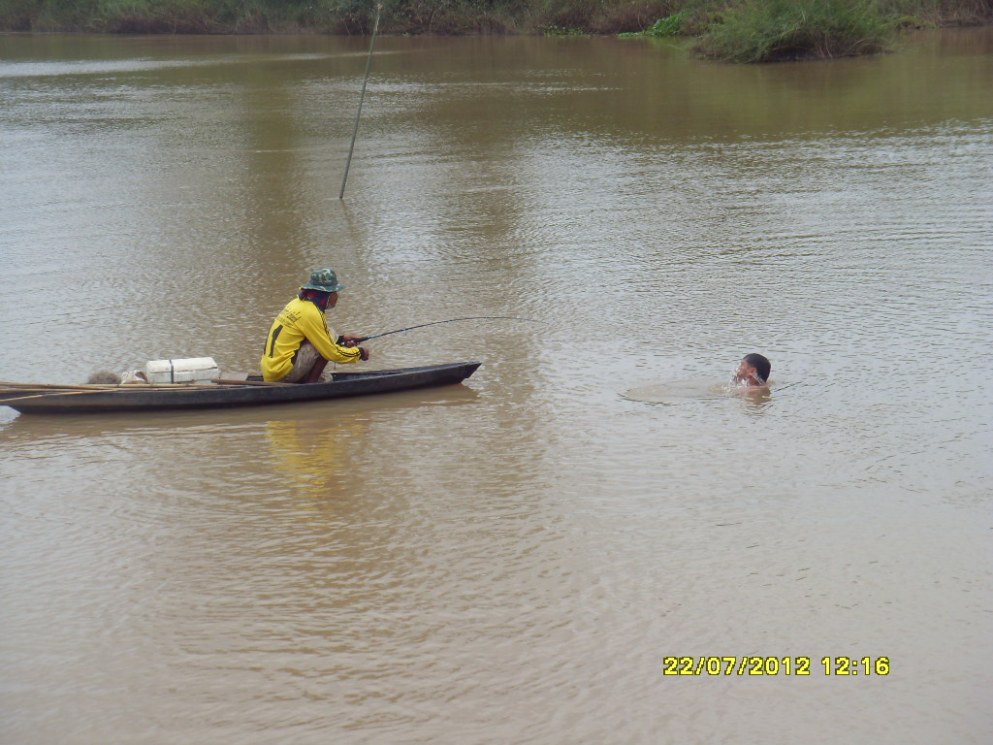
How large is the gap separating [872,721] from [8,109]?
23850mm

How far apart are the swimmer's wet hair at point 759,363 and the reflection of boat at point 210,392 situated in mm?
1865

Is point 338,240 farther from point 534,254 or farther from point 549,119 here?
point 549,119

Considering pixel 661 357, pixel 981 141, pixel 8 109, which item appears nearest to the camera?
pixel 661 357

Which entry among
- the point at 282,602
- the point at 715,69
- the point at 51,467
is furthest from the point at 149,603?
the point at 715,69

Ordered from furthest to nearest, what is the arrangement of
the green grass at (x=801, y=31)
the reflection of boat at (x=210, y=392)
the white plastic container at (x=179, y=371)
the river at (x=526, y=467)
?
the green grass at (x=801, y=31) → the white plastic container at (x=179, y=371) → the reflection of boat at (x=210, y=392) → the river at (x=526, y=467)

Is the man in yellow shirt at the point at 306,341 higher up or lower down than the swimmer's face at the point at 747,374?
higher up

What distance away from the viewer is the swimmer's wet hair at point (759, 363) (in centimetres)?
821

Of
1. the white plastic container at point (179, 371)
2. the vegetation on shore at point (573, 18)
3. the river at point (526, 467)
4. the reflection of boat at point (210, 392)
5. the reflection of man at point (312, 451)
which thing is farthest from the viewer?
the vegetation on shore at point (573, 18)

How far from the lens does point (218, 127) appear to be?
2136cm

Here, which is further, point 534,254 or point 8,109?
point 8,109

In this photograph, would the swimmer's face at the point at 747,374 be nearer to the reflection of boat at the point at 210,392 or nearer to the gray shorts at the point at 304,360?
the reflection of boat at the point at 210,392

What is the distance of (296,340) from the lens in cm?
834

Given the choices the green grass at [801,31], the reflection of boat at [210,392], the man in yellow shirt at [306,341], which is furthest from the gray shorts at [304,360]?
the green grass at [801,31]
